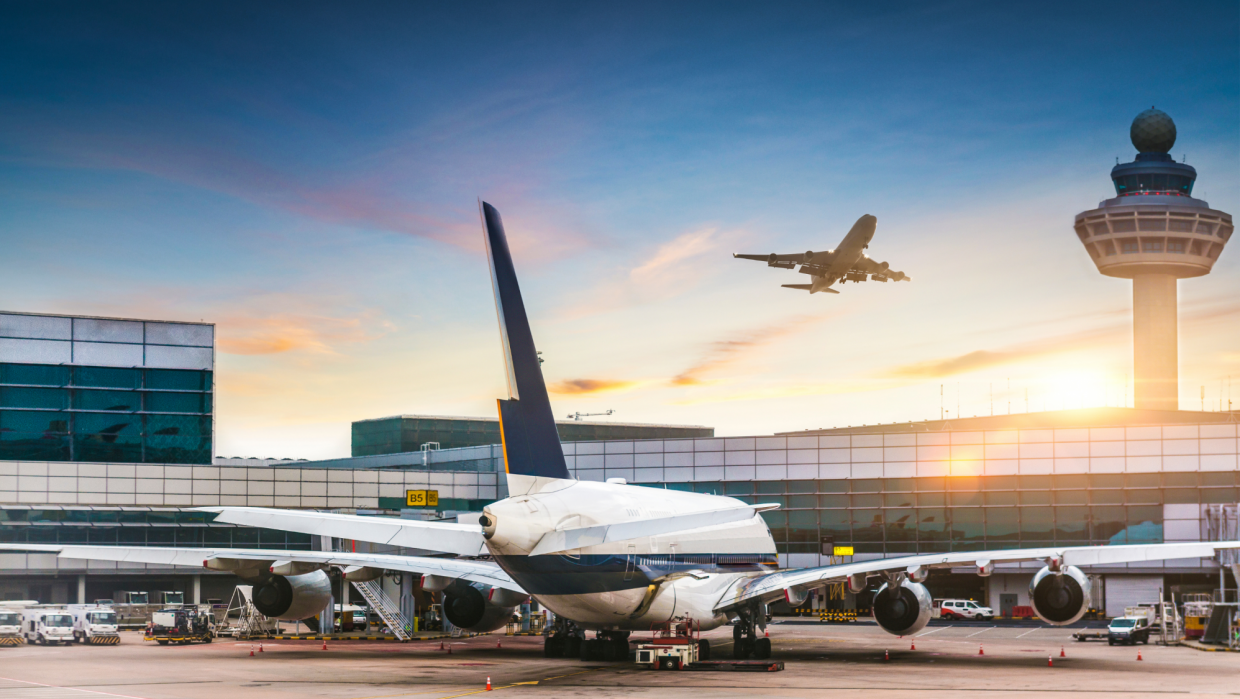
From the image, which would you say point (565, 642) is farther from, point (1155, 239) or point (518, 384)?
point (1155, 239)

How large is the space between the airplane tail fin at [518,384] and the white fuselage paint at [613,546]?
0.52 m

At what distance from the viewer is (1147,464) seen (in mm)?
59438

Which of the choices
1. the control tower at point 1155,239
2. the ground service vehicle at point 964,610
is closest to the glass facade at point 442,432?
the ground service vehicle at point 964,610

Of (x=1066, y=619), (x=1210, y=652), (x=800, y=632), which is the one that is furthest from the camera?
(x=800, y=632)

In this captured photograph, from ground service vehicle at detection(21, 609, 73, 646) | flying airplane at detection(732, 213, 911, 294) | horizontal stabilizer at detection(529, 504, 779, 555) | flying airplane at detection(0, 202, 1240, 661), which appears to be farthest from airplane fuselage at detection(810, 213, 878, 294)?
ground service vehicle at detection(21, 609, 73, 646)

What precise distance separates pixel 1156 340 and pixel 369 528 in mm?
122146

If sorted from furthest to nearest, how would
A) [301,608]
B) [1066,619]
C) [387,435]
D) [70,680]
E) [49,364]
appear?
[387,435]
[49,364]
[301,608]
[1066,619]
[70,680]

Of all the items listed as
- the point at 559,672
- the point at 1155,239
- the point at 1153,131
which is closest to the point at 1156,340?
the point at 1155,239

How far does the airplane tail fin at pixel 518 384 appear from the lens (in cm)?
2806

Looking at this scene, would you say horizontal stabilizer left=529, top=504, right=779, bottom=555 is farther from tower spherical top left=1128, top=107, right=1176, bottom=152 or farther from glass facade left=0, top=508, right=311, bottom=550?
tower spherical top left=1128, top=107, right=1176, bottom=152

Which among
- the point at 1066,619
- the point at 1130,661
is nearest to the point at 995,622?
the point at 1130,661

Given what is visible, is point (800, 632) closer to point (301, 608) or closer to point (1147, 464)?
point (1147, 464)

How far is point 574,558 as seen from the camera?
28.9 metres

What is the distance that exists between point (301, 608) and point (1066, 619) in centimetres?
2179
